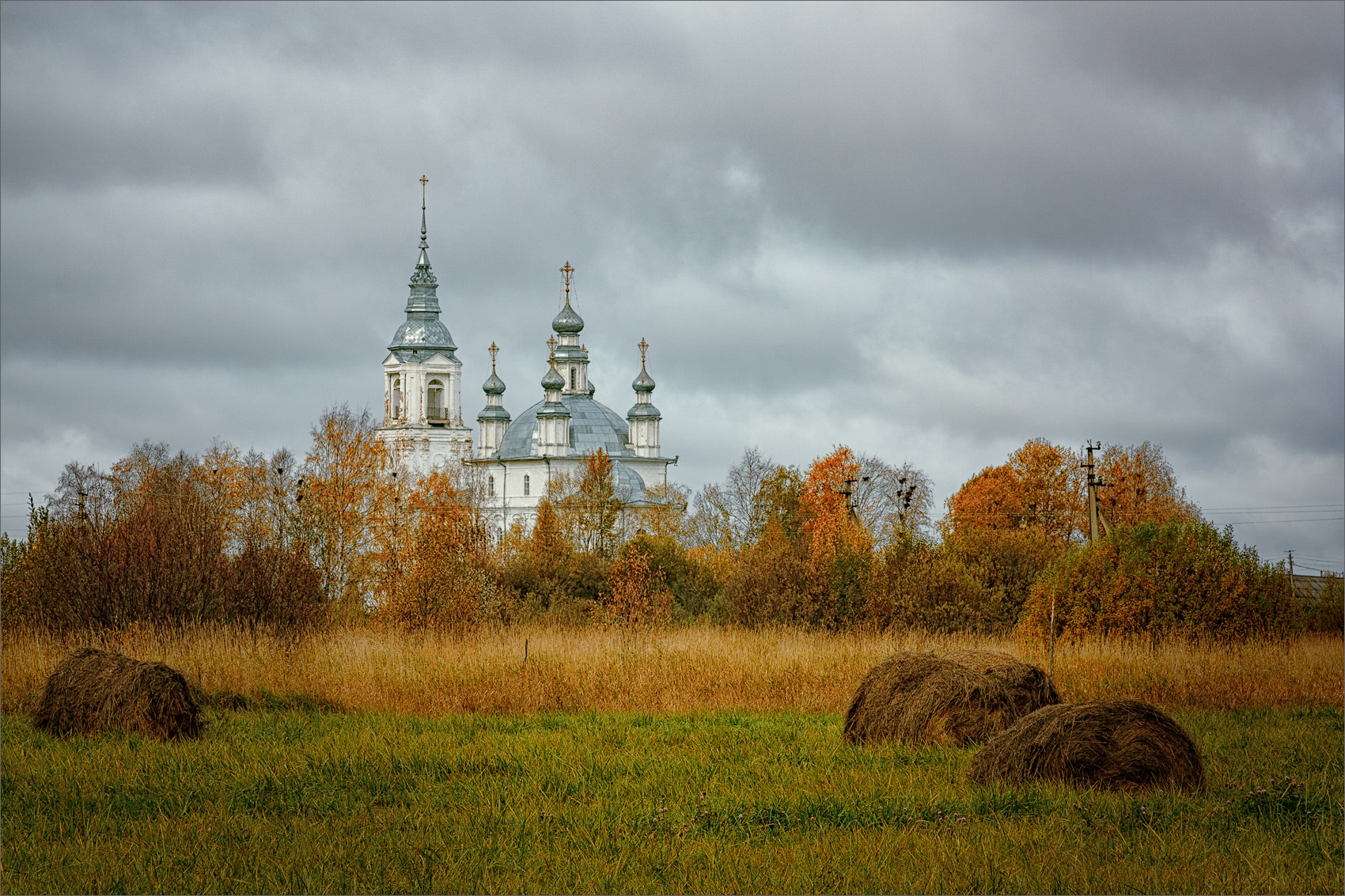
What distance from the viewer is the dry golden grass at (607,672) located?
1627 cm

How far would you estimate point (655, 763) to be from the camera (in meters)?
11.5

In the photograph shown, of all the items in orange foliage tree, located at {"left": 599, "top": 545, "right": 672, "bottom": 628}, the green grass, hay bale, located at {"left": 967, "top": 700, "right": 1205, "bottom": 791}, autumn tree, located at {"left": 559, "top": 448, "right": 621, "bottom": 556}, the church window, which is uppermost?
the church window

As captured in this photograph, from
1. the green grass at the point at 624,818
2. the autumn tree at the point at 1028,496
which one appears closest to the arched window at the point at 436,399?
the autumn tree at the point at 1028,496

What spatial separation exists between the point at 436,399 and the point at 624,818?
78565 millimetres

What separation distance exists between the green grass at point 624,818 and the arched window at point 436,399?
72.9m

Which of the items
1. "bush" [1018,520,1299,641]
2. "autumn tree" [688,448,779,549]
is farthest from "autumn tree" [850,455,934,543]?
"bush" [1018,520,1299,641]

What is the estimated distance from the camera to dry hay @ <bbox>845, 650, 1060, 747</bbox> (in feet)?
40.3

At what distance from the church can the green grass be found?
197 ft

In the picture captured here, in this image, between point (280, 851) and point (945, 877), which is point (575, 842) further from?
point (945, 877)

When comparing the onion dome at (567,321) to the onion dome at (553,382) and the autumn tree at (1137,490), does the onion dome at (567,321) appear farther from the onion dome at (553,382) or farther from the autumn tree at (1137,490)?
the autumn tree at (1137,490)

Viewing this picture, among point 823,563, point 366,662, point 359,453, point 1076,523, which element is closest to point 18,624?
point 366,662

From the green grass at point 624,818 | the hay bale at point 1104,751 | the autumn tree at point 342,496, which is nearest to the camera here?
the green grass at point 624,818

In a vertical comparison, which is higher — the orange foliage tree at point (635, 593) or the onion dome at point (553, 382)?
the onion dome at point (553, 382)

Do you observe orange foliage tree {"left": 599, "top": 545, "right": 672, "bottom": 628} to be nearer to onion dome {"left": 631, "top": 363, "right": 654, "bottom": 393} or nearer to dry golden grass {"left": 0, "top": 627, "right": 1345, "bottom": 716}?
dry golden grass {"left": 0, "top": 627, "right": 1345, "bottom": 716}
